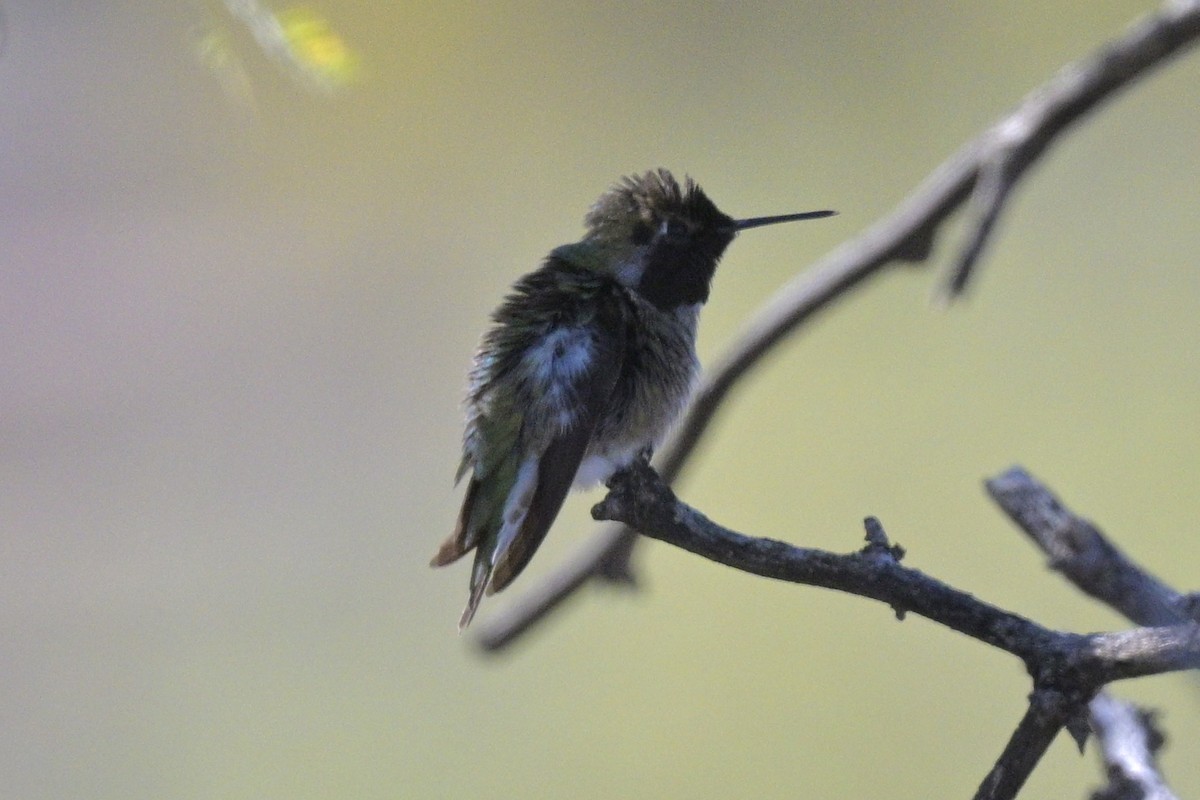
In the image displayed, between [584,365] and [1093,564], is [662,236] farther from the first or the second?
[1093,564]

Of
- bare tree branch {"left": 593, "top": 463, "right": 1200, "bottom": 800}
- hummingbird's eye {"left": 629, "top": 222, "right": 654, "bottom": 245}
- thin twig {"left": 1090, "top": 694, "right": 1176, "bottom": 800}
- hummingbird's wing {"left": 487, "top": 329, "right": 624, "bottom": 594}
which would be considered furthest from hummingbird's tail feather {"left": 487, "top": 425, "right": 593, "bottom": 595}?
thin twig {"left": 1090, "top": 694, "right": 1176, "bottom": 800}

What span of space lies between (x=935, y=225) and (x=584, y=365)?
409 mm

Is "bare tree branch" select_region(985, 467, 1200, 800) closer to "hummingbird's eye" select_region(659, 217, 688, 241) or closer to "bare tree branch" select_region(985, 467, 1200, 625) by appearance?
"bare tree branch" select_region(985, 467, 1200, 625)

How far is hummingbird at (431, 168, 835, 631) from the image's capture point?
42.5 inches

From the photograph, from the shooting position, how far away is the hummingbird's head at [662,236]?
1.30m

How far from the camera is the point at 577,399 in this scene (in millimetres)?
1104

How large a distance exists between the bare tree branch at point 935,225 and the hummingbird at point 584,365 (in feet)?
0.27

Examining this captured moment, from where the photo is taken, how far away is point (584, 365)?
113cm

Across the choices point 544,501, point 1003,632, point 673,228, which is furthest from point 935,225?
point 1003,632

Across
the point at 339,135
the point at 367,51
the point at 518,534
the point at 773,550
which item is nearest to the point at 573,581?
the point at 518,534

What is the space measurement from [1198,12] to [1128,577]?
1.44 feet

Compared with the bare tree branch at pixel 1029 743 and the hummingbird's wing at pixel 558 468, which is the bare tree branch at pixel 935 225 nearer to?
the hummingbird's wing at pixel 558 468

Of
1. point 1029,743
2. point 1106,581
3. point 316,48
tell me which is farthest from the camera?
point 1106,581

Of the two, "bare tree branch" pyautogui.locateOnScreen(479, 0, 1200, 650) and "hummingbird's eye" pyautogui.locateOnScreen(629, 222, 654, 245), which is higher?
"hummingbird's eye" pyautogui.locateOnScreen(629, 222, 654, 245)
